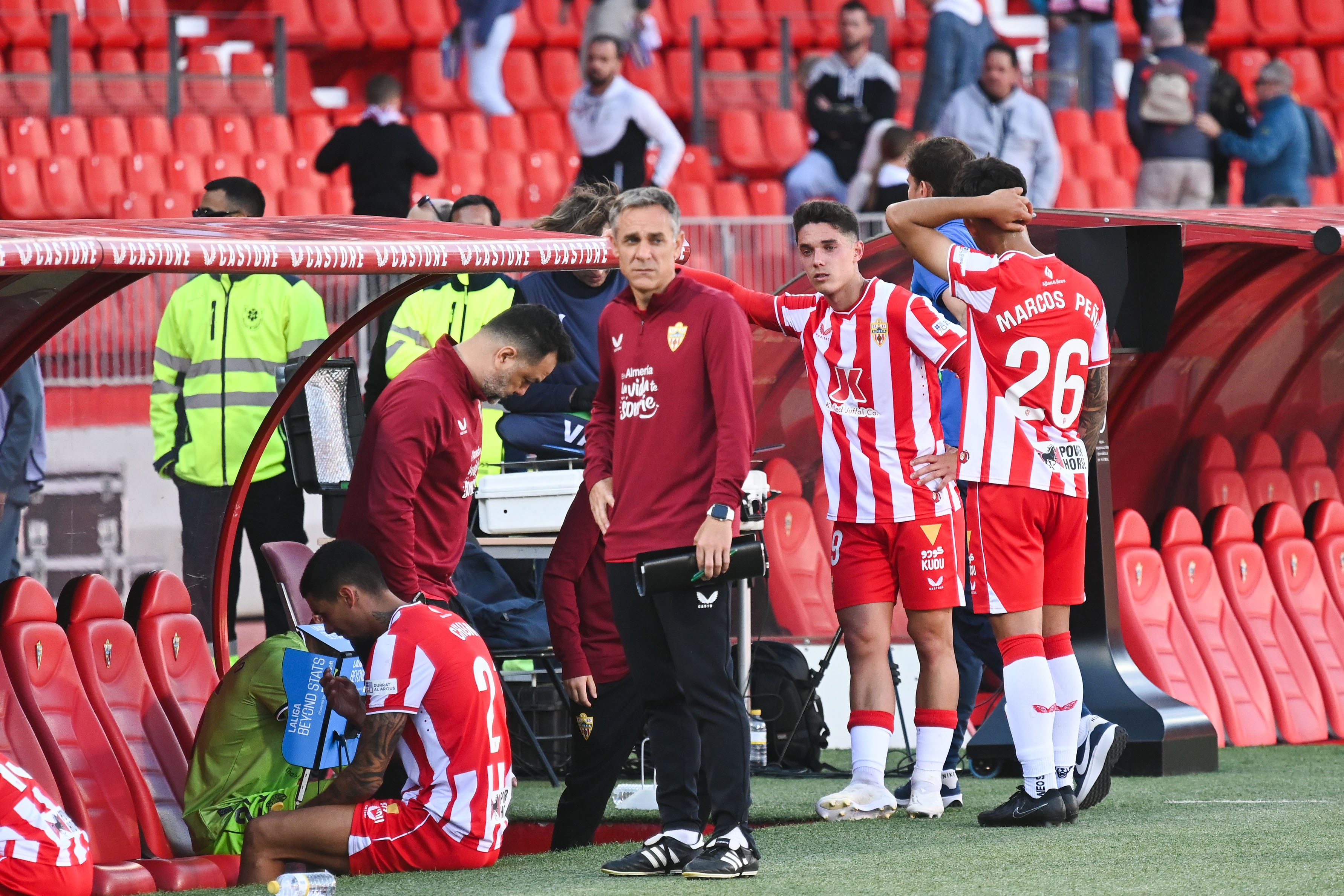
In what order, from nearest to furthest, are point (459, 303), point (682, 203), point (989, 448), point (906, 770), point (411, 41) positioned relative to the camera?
point (989, 448), point (906, 770), point (459, 303), point (682, 203), point (411, 41)

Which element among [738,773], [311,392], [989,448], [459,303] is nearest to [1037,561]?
[989,448]

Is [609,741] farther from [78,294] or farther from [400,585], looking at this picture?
[78,294]

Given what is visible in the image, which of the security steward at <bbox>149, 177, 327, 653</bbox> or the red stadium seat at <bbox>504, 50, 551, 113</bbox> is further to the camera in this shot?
the red stadium seat at <bbox>504, 50, 551, 113</bbox>

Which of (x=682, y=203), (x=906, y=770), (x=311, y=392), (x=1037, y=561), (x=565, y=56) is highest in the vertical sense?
(x=565, y=56)

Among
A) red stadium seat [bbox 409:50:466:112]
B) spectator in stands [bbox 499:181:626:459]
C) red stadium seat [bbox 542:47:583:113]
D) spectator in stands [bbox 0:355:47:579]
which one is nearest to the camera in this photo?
spectator in stands [bbox 499:181:626:459]

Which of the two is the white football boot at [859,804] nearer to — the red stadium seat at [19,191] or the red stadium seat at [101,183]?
the red stadium seat at [19,191]

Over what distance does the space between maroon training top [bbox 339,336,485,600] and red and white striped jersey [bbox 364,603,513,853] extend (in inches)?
15.2

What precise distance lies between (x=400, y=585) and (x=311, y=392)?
1723 millimetres

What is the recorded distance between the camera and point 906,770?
8305mm

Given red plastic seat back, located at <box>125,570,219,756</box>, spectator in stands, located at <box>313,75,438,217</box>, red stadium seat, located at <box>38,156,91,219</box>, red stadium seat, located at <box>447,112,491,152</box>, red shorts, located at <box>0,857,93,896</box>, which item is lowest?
red shorts, located at <box>0,857,93,896</box>

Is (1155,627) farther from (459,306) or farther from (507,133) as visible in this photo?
(507,133)

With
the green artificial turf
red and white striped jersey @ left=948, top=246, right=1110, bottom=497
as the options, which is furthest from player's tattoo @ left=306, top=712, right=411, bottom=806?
red and white striped jersey @ left=948, top=246, right=1110, bottom=497

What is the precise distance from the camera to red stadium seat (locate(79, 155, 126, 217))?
15453mm

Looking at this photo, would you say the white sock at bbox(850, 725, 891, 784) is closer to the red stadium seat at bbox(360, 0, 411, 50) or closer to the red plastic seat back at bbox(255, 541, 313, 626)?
the red plastic seat back at bbox(255, 541, 313, 626)
